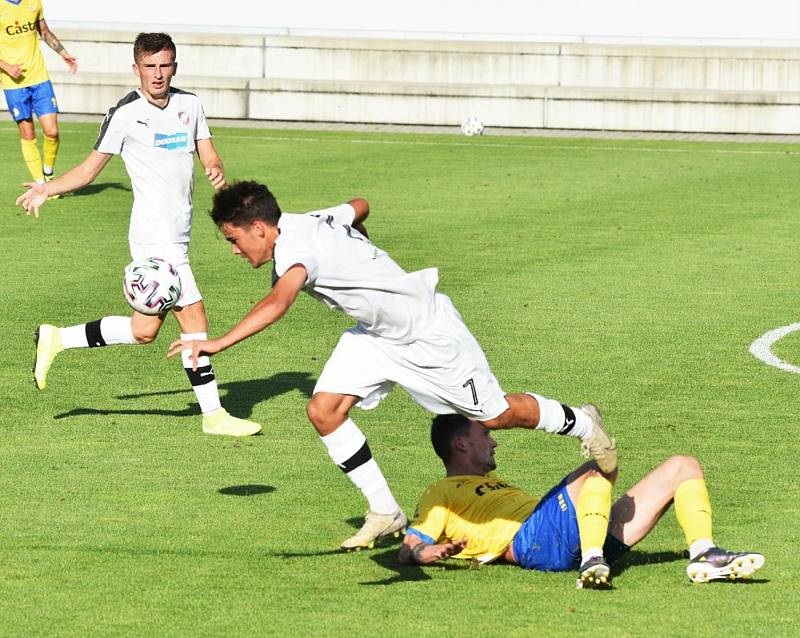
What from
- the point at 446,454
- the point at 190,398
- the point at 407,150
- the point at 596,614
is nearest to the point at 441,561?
the point at 446,454

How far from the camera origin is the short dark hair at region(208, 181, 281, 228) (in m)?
6.98

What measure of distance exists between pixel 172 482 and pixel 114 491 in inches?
13.1

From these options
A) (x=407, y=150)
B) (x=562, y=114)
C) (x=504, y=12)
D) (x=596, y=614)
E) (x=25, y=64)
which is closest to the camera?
(x=596, y=614)

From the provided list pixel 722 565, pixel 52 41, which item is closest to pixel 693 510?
pixel 722 565

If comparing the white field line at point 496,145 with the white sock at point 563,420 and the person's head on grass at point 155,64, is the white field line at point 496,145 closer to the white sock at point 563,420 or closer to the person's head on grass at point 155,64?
the person's head on grass at point 155,64

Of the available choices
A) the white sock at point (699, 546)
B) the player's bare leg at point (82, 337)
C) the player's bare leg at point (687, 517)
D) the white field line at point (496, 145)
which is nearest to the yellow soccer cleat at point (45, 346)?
the player's bare leg at point (82, 337)

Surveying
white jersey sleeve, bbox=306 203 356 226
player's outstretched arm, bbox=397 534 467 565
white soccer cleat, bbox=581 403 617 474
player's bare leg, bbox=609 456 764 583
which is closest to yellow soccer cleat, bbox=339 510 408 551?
player's outstretched arm, bbox=397 534 467 565

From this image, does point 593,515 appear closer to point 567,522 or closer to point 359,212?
point 567,522

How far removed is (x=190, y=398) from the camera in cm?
1052

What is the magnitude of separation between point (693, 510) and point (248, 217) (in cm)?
229

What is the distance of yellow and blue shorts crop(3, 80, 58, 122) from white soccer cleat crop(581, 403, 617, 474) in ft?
43.3

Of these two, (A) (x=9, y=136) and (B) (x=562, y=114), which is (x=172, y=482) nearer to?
(A) (x=9, y=136)

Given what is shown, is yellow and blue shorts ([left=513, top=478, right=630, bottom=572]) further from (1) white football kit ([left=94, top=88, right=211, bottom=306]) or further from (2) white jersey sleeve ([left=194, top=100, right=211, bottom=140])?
(2) white jersey sleeve ([left=194, top=100, right=211, bottom=140])

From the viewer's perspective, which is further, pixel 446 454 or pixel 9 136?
pixel 9 136
